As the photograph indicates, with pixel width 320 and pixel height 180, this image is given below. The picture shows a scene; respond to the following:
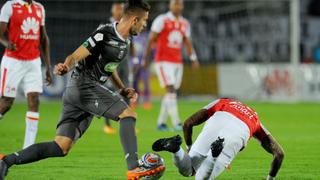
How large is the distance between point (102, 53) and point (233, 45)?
21334 millimetres

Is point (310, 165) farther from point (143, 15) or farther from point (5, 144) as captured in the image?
point (5, 144)

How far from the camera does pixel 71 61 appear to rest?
7.50 m

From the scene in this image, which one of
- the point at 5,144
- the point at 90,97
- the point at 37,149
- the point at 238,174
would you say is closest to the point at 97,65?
the point at 90,97

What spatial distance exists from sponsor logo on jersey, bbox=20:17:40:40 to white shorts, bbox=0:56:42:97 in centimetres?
37

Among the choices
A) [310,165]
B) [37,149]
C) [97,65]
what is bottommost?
[310,165]

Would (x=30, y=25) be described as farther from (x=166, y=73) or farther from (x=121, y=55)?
(x=166, y=73)

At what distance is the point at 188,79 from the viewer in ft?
85.4

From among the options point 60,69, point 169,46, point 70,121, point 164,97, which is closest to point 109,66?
point 70,121

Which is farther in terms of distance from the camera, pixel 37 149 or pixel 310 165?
pixel 310 165

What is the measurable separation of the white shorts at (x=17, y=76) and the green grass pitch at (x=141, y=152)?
1071 mm

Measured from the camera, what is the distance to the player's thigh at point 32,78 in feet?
35.3

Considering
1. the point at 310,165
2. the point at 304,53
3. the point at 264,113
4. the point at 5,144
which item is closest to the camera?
the point at 310,165

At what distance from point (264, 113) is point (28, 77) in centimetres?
1083

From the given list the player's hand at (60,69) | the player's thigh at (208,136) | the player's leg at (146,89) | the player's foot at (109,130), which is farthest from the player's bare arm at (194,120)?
the player's leg at (146,89)
